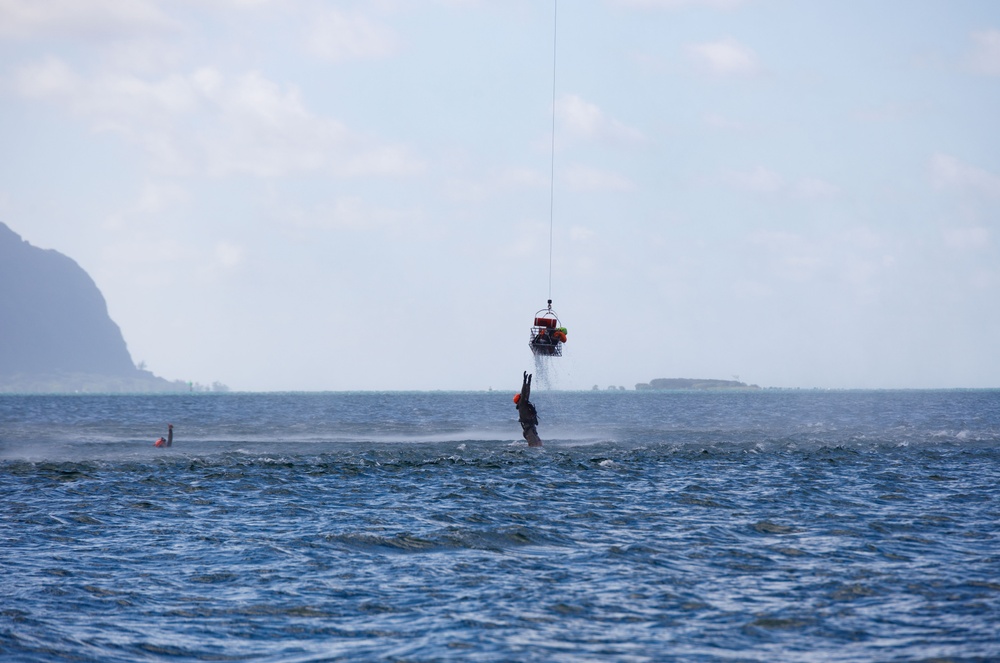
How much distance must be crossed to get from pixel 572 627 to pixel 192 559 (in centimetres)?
→ 806

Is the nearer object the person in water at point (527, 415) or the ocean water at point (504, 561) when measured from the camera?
the ocean water at point (504, 561)

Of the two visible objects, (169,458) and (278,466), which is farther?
(169,458)

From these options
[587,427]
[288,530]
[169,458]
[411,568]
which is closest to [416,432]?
[587,427]

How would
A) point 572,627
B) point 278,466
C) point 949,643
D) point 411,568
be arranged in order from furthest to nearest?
point 278,466 → point 411,568 → point 572,627 → point 949,643

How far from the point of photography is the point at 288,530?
2042 cm

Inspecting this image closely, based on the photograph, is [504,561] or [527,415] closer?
[504,561]

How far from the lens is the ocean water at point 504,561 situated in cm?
1248

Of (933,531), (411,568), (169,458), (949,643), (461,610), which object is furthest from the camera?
(169,458)

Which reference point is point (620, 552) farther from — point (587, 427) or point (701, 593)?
point (587, 427)

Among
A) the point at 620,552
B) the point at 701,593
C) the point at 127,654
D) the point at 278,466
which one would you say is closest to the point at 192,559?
the point at 127,654

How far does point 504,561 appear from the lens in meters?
17.2

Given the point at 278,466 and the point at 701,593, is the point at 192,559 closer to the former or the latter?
the point at 701,593

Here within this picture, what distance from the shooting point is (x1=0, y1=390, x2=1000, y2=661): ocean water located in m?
12.5

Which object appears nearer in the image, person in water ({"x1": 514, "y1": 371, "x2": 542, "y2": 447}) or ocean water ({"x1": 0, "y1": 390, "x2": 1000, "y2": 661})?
ocean water ({"x1": 0, "y1": 390, "x2": 1000, "y2": 661})
